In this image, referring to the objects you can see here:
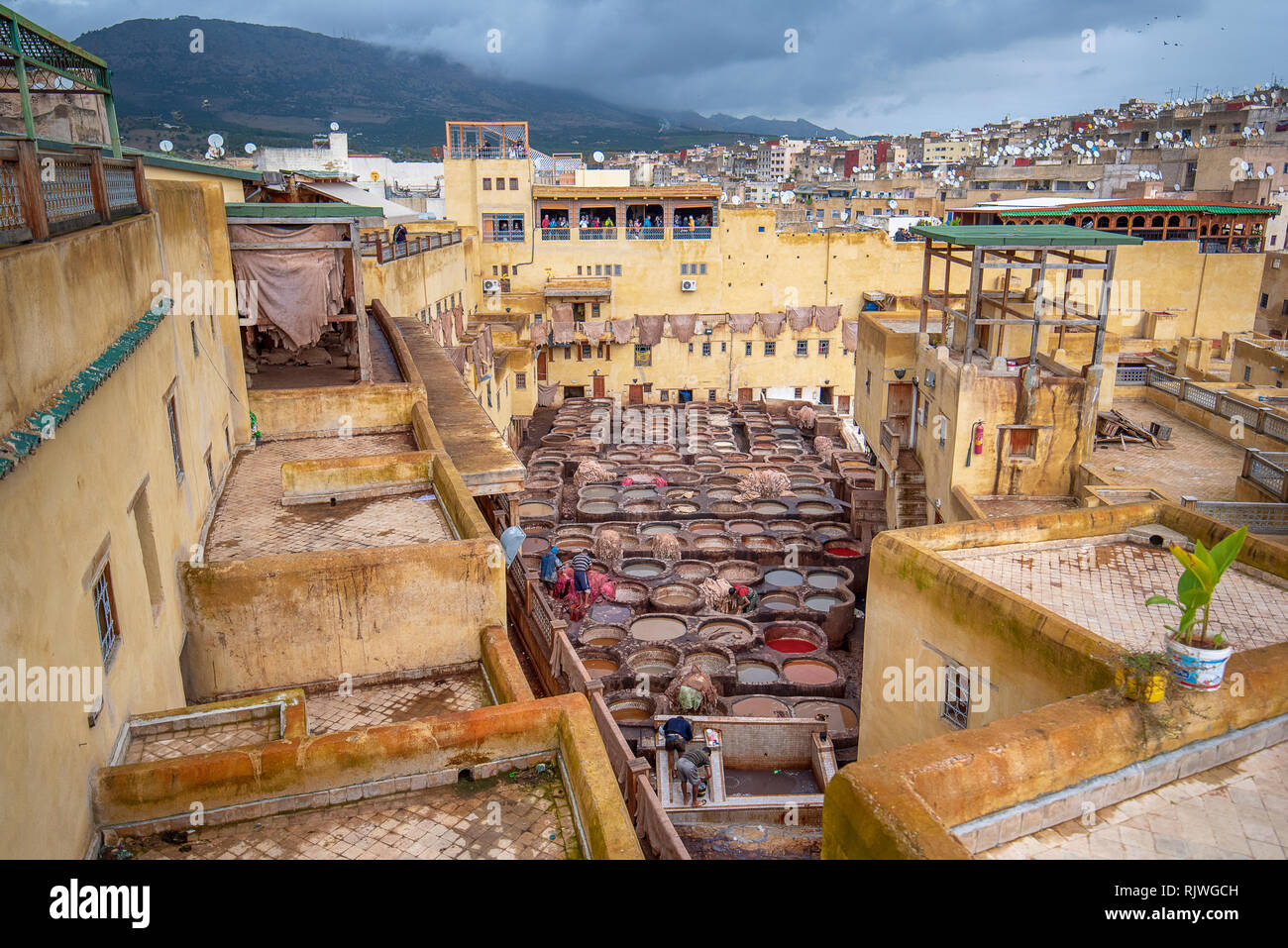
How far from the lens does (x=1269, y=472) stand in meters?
14.1

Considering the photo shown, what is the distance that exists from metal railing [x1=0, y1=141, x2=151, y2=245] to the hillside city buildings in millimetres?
40

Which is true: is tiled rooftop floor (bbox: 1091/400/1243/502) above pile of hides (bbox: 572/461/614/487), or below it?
above

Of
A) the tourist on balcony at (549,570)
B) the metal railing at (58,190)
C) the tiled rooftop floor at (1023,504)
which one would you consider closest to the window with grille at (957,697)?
the tiled rooftop floor at (1023,504)

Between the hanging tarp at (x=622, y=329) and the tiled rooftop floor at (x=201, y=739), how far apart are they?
38739 millimetres

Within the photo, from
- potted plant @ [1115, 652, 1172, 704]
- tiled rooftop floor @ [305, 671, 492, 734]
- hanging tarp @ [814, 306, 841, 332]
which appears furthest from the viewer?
hanging tarp @ [814, 306, 841, 332]

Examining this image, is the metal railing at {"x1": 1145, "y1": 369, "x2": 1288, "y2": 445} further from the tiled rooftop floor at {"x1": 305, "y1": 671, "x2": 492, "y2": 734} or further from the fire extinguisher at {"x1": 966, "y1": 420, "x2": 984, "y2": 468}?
the tiled rooftop floor at {"x1": 305, "y1": 671, "x2": 492, "y2": 734}

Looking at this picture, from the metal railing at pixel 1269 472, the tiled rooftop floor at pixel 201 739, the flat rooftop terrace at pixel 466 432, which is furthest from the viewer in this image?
the metal railing at pixel 1269 472

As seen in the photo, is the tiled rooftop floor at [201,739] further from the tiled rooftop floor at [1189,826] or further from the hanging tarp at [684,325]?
the hanging tarp at [684,325]

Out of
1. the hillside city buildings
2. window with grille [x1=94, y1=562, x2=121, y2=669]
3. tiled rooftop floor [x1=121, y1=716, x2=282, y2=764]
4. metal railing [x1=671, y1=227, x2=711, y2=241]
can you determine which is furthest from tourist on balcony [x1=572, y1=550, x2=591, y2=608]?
metal railing [x1=671, y1=227, x2=711, y2=241]

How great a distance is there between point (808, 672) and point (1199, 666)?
13.5 metres

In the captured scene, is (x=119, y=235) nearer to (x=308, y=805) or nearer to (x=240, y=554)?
(x=240, y=554)

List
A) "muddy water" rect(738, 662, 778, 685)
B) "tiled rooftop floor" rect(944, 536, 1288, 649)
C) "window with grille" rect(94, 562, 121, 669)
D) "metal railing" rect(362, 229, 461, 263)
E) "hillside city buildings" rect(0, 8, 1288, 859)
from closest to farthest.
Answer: "hillside city buildings" rect(0, 8, 1288, 859)
"window with grille" rect(94, 562, 121, 669)
"tiled rooftop floor" rect(944, 536, 1288, 649)
"muddy water" rect(738, 662, 778, 685)
"metal railing" rect(362, 229, 461, 263)

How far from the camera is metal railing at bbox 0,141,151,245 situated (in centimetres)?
578

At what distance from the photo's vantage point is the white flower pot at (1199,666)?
20.5ft
